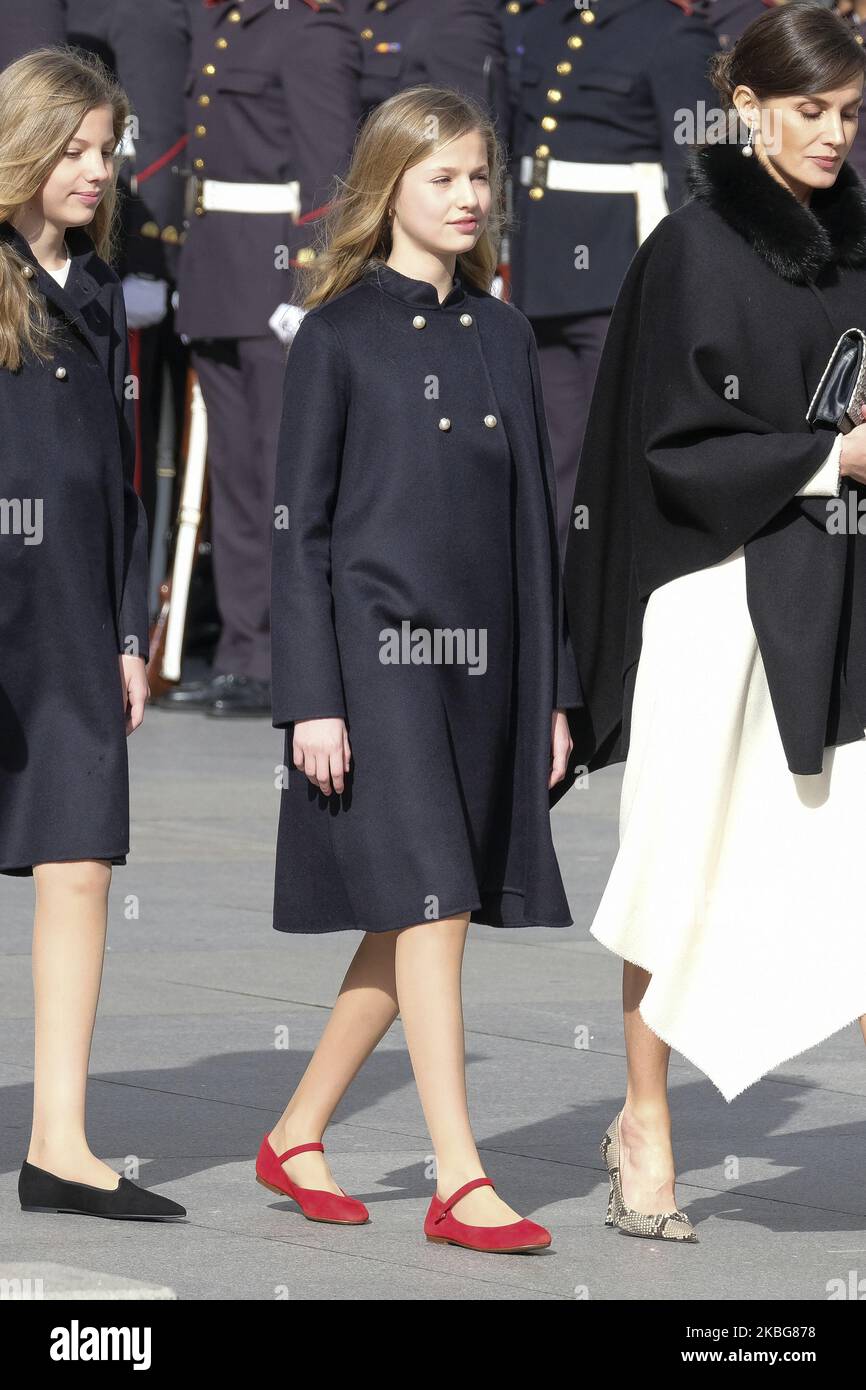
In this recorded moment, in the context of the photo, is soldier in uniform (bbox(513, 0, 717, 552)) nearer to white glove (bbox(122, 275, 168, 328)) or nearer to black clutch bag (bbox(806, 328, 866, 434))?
white glove (bbox(122, 275, 168, 328))

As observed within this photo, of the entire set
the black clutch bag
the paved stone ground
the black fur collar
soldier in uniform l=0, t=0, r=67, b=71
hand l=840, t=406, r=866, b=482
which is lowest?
the paved stone ground

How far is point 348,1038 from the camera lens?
462cm

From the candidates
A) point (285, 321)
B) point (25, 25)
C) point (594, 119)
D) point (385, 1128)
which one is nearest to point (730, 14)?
point (594, 119)

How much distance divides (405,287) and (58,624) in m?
0.79

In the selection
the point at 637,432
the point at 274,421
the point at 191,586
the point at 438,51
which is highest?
the point at 438,51

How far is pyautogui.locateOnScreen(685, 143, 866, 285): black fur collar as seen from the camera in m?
4.41

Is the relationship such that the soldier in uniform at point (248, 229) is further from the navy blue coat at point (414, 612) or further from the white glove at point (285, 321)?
the navy blue coat at point (414, 612)

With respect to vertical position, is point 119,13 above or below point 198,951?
above

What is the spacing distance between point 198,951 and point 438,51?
5105mm

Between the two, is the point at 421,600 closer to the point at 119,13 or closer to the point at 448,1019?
the point at 448,1019

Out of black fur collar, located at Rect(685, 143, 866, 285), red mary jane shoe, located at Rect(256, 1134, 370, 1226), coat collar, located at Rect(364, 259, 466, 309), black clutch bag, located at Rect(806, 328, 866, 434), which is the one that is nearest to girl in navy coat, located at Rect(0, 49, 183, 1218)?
red mary jane shoe, located at Rect(256, 1134, 370, 1226)

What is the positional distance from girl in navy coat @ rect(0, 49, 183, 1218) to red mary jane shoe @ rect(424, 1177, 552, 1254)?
54 cm

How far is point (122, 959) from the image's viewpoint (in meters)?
6.71

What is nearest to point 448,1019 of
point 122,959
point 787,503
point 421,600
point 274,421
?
point 421,600
